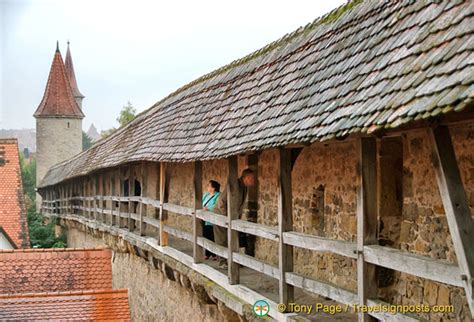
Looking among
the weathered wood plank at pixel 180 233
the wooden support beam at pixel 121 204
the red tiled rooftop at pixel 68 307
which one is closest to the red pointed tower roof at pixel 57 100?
the wooden support beam at pixel 121 204

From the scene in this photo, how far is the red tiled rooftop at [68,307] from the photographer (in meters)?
11.7

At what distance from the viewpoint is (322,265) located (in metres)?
7.06

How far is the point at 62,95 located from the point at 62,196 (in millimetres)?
15396

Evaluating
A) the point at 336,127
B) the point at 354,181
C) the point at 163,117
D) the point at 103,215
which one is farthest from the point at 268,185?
the point at 103,215

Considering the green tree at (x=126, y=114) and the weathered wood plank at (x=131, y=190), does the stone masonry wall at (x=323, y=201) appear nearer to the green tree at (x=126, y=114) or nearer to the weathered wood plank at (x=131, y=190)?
the weathered wood plank at (x=131, y=190)

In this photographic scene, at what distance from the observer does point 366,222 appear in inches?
192

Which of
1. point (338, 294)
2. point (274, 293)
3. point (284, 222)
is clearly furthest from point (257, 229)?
point (338, 294)

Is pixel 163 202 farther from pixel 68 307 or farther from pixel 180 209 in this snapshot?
pixel 68 307

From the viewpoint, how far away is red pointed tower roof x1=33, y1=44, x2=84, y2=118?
40.1 meters

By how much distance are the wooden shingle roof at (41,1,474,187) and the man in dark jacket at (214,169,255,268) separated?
658 mm

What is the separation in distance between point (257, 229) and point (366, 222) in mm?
2014

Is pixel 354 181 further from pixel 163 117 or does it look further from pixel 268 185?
pixel 163 117

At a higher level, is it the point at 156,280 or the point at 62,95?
the point at 62,95

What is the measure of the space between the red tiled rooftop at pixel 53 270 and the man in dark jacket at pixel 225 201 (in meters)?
7.46
